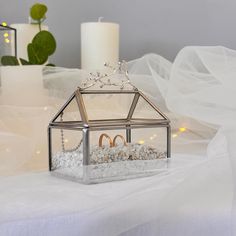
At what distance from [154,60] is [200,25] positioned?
0.41 m

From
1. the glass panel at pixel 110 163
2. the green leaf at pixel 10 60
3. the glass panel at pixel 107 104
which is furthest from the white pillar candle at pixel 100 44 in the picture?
the glass panel at pixel 110 163

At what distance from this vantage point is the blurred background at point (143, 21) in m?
1.32

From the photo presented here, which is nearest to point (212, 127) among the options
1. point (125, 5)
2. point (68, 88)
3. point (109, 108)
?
point (109, 108)

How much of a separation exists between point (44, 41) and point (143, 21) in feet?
1.24

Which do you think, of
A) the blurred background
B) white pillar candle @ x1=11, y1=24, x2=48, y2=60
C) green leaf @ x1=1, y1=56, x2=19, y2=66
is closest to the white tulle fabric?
green leaf @ x1=1, y1=56, x2=19, y2=66

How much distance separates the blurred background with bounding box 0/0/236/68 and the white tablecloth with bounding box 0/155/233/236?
2.89ft

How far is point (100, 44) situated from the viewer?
4.00ft

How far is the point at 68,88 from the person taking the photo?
958mm

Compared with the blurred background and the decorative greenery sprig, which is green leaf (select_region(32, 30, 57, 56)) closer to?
the decorative greenery sprig

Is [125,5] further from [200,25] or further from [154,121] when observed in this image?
[154,121]

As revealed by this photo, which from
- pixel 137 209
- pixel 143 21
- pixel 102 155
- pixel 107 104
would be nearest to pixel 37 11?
pixel 143 21

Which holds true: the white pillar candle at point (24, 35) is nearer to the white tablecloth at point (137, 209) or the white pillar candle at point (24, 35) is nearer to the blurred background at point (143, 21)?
the blurred background at point (143, 21)

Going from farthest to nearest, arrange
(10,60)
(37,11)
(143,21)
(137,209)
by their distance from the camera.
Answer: (143,21) < (37,11) < (10,60) < (137,209)

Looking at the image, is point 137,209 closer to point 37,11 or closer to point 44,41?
point 44,41
